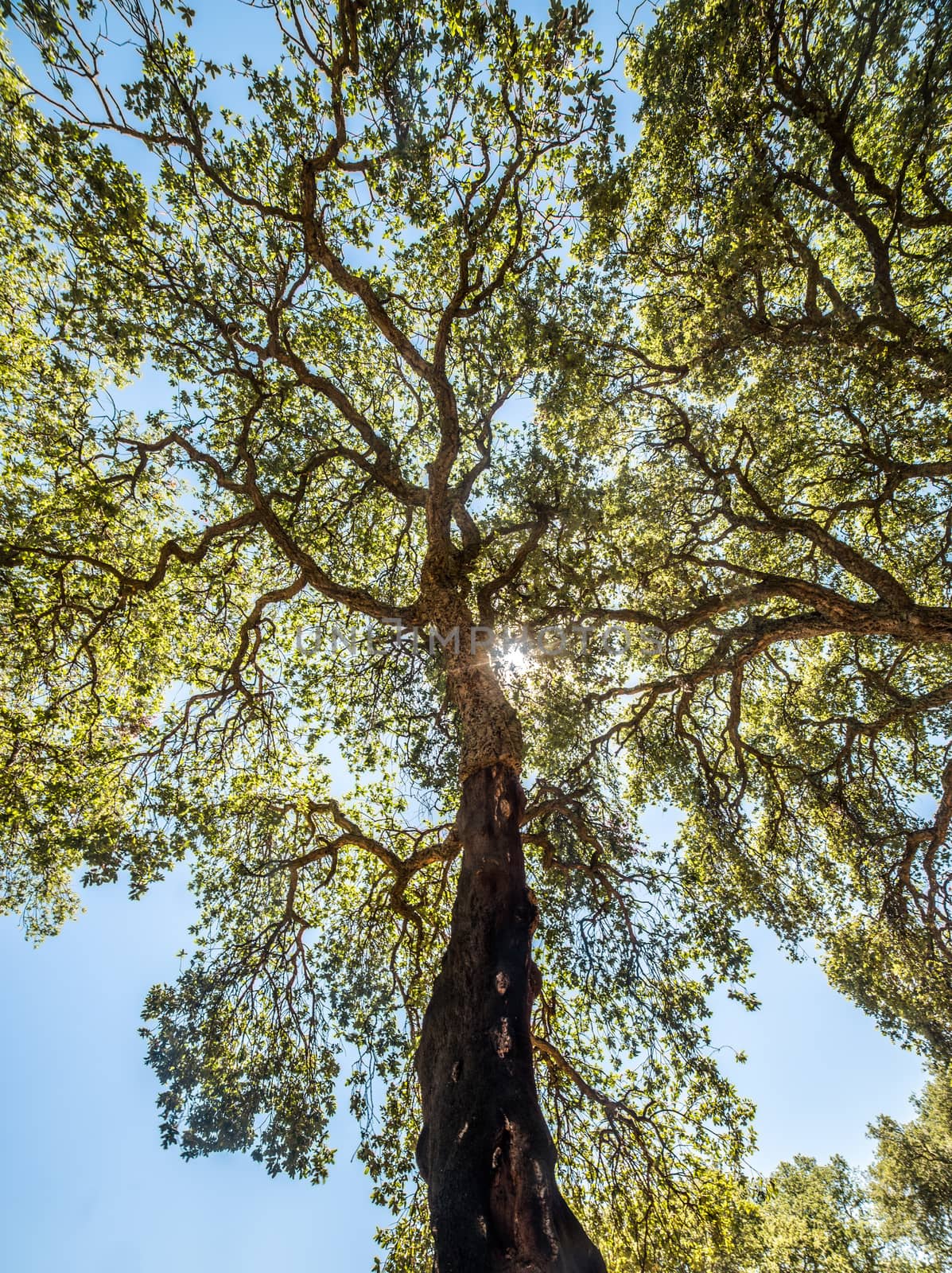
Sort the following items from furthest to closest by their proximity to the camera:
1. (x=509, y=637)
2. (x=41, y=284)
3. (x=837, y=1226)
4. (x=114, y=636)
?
1. (x=837, y=1226)
2. (x=114, y=636)
3. (x=509, y=637)
4. (x=41, y=284)

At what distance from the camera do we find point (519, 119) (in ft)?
21.3

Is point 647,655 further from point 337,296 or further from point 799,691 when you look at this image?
point 337,296

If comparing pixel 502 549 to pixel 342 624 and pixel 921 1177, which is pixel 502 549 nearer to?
pixel 342 624

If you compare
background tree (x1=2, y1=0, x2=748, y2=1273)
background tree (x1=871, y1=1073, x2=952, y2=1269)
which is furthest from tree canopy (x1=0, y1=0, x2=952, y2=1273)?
background tree (x1=871, y1=1073, x2=952, y2=1269)

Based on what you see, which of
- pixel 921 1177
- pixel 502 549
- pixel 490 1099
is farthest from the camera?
pixel 921 1177

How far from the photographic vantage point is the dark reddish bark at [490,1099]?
2.49 m

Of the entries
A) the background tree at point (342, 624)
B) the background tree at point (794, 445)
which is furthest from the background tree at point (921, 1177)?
the background tree at point (342, 624)

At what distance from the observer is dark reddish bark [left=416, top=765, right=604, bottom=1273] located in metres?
2.49

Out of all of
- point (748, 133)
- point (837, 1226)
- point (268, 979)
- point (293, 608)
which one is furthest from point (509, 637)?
point (837, 1226)

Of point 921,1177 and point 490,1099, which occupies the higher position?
point 490,1099

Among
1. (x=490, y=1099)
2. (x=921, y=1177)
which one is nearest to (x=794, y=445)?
(x=490, y=1099)

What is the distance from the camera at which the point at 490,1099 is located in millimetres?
2941

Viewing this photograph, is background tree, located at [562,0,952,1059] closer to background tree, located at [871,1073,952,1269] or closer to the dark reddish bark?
the dark reddish bark

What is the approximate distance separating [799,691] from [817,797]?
250 cm
